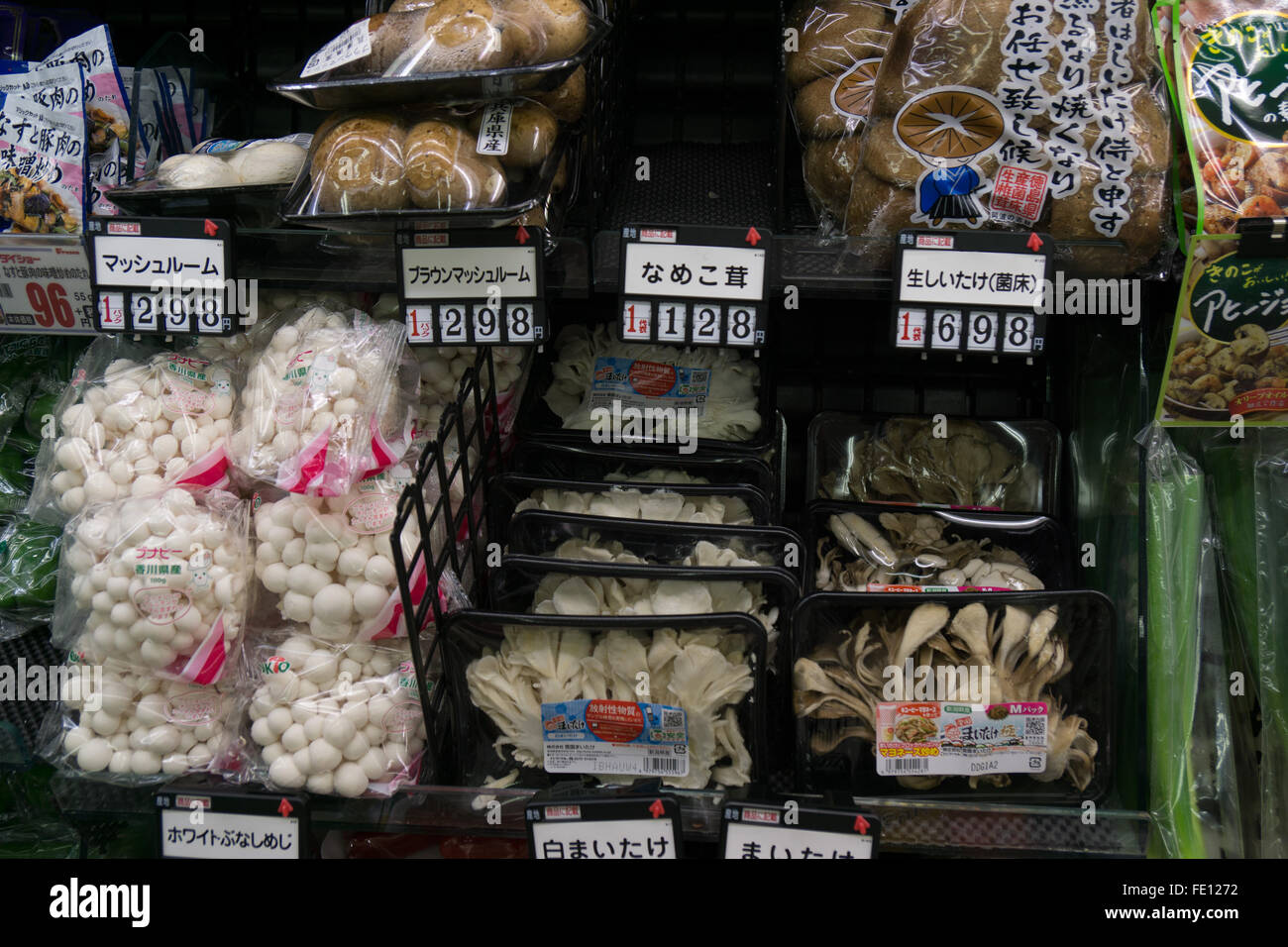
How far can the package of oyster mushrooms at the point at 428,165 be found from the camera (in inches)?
42.8

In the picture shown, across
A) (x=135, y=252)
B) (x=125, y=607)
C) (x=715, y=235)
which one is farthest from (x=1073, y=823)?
(x=135, y=252)

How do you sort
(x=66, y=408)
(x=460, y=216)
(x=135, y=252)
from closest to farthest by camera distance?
(x=460, y=216) → (x=135, y=252) → (x=66, y=408)

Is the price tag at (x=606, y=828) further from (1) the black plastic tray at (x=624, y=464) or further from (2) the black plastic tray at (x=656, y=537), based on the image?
(1) the black plastic tray at (x=624, y=464)

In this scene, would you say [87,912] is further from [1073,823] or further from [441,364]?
[1073,823]

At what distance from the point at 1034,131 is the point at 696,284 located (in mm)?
444

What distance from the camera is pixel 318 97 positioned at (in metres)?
1.15

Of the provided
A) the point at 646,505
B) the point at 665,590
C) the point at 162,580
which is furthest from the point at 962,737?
the point at 162,580

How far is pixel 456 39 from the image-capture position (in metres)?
1.11

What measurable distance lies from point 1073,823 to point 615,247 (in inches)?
34.4

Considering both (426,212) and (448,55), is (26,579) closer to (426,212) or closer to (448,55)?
(426,212)

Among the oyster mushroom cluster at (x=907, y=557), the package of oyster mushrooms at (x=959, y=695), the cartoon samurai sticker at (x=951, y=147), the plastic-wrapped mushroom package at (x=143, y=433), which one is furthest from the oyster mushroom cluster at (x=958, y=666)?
the plastic-wrapped mushroom package at (x=143, y=433)

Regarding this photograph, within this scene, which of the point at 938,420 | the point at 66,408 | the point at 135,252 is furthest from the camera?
the point at 938,420

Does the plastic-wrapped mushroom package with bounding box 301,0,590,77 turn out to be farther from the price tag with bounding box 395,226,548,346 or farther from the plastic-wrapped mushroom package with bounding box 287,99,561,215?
the price tag with bounding box 395,226,548,346

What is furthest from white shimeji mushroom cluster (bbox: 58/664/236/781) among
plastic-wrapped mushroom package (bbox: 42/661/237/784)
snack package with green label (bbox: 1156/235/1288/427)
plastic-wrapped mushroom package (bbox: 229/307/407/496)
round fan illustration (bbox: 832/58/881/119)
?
snack package with green label (bbox: 1156/235/1288/427)
